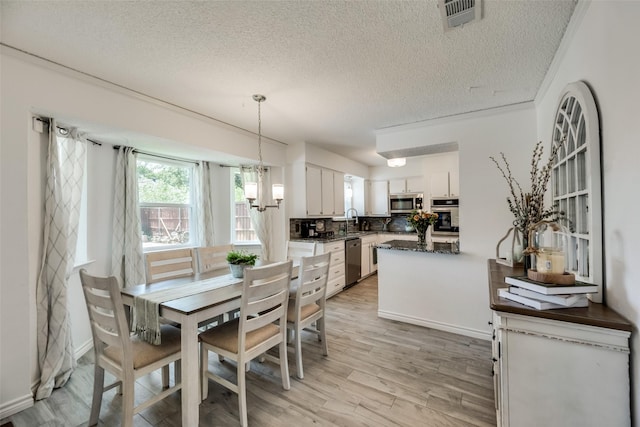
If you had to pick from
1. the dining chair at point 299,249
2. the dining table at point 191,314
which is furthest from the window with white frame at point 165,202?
the dining table at point 191,314

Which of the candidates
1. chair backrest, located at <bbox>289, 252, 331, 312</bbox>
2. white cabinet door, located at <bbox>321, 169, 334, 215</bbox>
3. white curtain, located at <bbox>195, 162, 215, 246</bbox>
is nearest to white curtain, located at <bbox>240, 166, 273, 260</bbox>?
white curtain, located at <bbox>195, 162, 215, 246</bbox>

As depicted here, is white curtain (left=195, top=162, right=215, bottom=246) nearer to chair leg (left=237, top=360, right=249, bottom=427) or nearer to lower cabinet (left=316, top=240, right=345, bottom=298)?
lower cabinet (left=316, top=240, right=345, bottom=298)

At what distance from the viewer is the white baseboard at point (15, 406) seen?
1.75 m

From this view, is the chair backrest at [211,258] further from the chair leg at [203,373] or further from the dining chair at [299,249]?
the dining chair at [299,249]

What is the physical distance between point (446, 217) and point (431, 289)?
227cm

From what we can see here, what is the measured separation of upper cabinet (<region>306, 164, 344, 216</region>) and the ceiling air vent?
2.97 metres

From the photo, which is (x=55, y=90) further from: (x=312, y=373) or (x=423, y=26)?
(x=312, y=373)

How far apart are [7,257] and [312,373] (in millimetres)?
2402

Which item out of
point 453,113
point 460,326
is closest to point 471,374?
point 460,326

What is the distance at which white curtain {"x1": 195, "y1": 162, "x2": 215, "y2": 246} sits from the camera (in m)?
3.72

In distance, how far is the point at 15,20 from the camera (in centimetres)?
153

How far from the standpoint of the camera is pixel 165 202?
3531 millimetres

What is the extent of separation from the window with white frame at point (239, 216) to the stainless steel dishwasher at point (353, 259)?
65.9 inches

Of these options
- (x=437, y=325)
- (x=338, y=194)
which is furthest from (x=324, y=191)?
(x=437, y=325)
